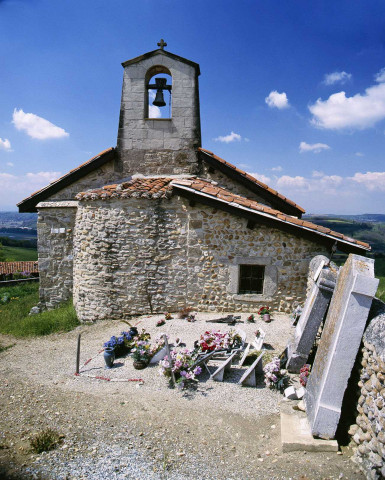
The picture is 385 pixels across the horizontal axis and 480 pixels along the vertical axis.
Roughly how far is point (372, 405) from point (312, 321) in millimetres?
1974

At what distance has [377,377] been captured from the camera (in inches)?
149

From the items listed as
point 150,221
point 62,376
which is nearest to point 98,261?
point 150,221

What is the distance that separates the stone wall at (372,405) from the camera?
3.59 m

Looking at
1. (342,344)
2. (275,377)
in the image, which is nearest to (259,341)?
(275,377)

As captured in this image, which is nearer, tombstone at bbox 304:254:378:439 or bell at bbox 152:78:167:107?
tombstone at bbox 304:254:378:439

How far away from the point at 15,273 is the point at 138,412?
87.8 feet

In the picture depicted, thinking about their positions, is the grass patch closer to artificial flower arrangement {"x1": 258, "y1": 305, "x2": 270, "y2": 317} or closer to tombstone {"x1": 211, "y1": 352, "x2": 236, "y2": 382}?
tombstone {"x1": 211, "y1": 352, "x2": 236, "y2": 382}

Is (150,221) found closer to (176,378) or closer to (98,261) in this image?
(98,261)

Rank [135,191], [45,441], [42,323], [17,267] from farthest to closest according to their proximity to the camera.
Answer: [17,267] → [42,323] → [135,191] → [45,441]

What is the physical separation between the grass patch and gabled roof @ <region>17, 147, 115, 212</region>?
25.6 ft

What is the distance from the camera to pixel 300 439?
434 cm

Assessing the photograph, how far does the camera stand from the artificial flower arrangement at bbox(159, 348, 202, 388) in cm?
596

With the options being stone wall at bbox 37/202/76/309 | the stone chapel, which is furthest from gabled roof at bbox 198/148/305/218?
stone wall at bbox 37/202/76/309

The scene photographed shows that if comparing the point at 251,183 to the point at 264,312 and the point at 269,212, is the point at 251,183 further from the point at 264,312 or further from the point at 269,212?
the point at 264,312
